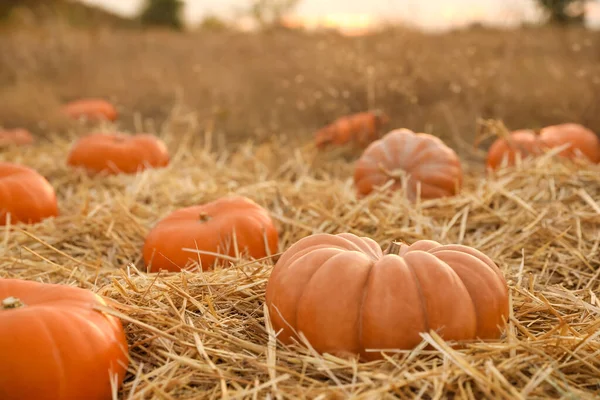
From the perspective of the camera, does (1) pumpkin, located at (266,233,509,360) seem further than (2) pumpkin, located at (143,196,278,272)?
No

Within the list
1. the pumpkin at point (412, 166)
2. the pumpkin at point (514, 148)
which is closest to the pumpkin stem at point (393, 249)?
the pumpkin at point (412, 166)

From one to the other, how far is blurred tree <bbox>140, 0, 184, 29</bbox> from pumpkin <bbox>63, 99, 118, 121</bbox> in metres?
17.3

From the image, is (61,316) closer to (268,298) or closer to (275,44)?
(268,298)

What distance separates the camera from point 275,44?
1038 cm

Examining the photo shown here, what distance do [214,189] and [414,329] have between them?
2596 millimetres

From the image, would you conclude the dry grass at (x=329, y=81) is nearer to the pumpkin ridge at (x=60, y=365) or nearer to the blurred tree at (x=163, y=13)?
the pumpkin ridge at (x=60, y=365)

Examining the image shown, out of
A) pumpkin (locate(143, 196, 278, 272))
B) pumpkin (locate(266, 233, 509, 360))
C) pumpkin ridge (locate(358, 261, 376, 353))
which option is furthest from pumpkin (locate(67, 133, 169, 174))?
pumpkin ridge (locate(358, 261, 376, 353))

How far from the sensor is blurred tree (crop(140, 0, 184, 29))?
83.9ft

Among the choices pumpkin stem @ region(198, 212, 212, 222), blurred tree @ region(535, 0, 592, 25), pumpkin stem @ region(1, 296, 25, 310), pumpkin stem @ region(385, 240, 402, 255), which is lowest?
pumpkin stem @ region(198, 212, 212, 222)

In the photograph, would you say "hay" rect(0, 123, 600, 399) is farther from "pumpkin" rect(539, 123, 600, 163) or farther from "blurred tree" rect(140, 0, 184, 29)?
"blurred tree" rect(140, 0, 184, 29)

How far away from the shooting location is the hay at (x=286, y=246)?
1.84 metres

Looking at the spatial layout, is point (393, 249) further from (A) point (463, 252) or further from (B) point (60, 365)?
(B) point (60, 365)

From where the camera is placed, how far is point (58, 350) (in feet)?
5.90

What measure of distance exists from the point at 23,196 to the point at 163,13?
77.0 ft
